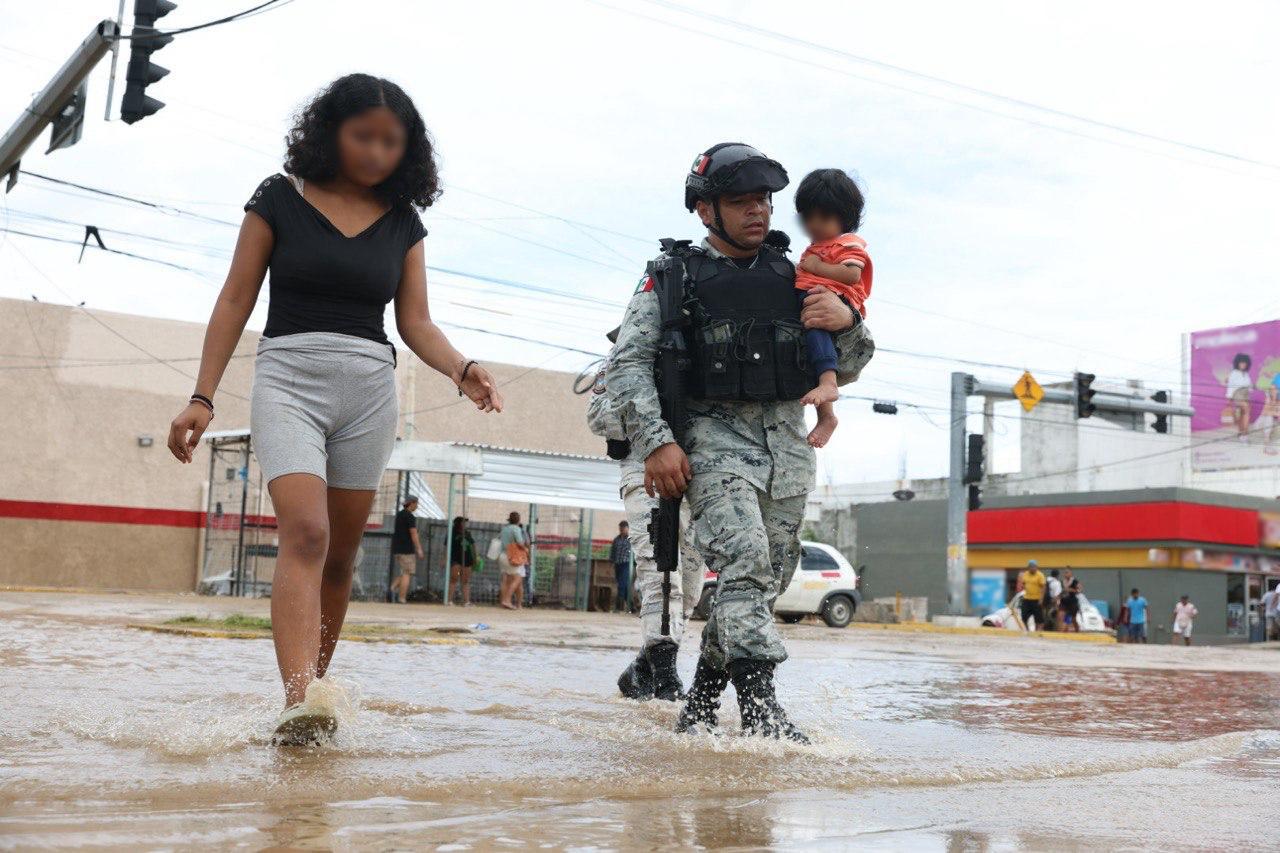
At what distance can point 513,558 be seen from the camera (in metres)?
20.7

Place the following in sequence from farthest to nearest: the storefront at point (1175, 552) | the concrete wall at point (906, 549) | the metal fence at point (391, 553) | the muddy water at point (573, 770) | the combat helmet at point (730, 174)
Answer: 1. the concrete wall at point (906, 549)
2. the storefront at point (1175, 552)
3. the metal fence at point (391, 553)
4. the combat helmet at point (730, 174)
5. the muddy water at point (573, 770)

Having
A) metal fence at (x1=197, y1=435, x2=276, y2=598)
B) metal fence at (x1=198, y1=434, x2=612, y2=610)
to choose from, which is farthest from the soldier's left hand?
metal fence at (x1=197, y1=435, x2=276, y2=598)

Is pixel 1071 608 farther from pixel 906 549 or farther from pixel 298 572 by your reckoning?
pixel 298 572

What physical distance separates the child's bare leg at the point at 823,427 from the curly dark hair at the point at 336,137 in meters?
1.38

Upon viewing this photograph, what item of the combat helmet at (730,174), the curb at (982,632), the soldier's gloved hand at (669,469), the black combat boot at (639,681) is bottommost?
the curb at (982,632)

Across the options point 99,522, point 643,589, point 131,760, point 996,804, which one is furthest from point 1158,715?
point 99,522

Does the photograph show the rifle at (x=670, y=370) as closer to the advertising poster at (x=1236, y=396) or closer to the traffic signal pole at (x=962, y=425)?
the traffic signal pole at (x=962, y=425)

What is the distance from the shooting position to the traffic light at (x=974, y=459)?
25.1 m

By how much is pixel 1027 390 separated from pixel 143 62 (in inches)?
702

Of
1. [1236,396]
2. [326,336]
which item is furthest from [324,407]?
[1236,396]

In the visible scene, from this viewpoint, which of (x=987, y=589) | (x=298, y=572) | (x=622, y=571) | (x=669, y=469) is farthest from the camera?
(x=987, y=589)

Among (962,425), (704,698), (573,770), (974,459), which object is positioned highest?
(962,425)

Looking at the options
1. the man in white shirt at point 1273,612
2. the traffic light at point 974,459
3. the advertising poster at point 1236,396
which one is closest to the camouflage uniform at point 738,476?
the traffic light at point 974,459

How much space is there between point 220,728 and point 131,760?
0.38 metres
